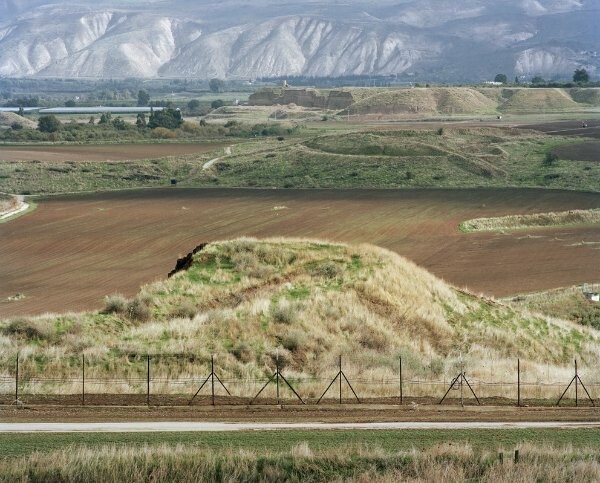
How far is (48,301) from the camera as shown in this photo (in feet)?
138

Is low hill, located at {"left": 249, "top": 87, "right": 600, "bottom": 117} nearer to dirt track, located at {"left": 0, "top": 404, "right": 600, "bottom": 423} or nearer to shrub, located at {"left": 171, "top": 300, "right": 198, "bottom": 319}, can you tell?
shrub, located at {"left": 171, "top": 300, "right": 198, "bottom": 319}

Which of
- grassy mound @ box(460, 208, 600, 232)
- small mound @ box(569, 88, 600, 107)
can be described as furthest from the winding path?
small mound @ box(569, 88, 600, 107)

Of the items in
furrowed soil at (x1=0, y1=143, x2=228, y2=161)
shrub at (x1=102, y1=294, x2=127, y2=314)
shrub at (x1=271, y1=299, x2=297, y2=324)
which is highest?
furrowed soil at (x1=0, y1=143, x2=228, y2=161)

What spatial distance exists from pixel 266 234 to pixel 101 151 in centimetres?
5355

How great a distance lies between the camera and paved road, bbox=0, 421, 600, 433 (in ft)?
72.6

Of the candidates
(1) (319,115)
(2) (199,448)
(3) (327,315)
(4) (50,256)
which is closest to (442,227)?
(4) (50,256)

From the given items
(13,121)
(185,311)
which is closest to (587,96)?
(13,121)

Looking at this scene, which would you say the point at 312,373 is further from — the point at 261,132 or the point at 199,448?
the point at 261,132

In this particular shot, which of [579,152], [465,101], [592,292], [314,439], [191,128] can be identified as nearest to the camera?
[314,439]

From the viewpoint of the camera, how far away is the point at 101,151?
112 metres

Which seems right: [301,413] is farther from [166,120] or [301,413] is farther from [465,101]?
[465,101]

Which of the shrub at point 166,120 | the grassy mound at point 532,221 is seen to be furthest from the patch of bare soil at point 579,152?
the shrub at point 166,120

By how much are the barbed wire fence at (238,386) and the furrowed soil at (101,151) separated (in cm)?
7566

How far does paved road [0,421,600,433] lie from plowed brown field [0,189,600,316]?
17.3 metres
